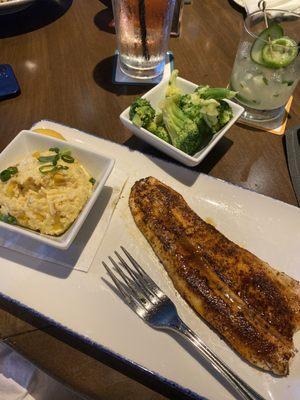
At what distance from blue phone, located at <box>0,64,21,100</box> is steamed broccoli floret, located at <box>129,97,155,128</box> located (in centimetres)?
→ 93

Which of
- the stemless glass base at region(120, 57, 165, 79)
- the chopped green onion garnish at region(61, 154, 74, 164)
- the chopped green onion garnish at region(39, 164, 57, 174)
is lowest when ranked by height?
the chopped green onion garnish at region(61, 154, 74, 164)

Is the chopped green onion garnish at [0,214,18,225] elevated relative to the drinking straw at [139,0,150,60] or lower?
lower

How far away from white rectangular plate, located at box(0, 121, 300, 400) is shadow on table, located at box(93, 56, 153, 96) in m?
0.59

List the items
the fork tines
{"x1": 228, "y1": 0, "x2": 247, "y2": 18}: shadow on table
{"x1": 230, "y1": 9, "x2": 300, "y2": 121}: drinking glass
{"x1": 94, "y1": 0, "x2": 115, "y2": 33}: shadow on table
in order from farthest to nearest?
{"x1": 228, "y1": 0, "x2": 247, "y2": 18}: shadow on table, {"x1": 94, "y1": 0, "x2": 115, "y2": 33}: shadow on table, {"x1": 230, "y1": 9, "x2": 300, "y2": 121}: drinking glass, the fork tines

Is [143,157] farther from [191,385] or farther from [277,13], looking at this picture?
[277,13]

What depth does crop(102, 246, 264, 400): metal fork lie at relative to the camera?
1.11m

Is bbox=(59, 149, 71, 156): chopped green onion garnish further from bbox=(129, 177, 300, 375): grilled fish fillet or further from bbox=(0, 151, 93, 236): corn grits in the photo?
bbox=(129, 177, 300, 375): grilled fish fillet

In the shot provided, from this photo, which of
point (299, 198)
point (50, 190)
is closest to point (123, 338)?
point (50, 190)

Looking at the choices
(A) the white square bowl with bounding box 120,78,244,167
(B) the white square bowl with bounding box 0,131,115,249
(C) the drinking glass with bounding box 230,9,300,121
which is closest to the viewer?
(B) the white square bowl with bounding box 0,131,115,249

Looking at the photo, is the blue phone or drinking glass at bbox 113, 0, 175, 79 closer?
drinking glass at bbox 113, 0, 175, 79

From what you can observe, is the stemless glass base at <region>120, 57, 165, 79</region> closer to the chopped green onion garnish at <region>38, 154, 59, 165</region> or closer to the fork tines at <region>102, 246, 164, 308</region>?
the chopped green onion garnish at <region>38, 154, 59, 165</region>

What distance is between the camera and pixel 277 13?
6.52ft

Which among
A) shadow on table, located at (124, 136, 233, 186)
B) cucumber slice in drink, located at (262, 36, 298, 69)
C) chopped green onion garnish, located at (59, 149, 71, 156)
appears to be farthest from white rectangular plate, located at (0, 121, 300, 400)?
cucumber slice in drink, located at (262, 36, 298, 69)

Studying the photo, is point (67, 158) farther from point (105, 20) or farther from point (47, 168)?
point (105, 20)
